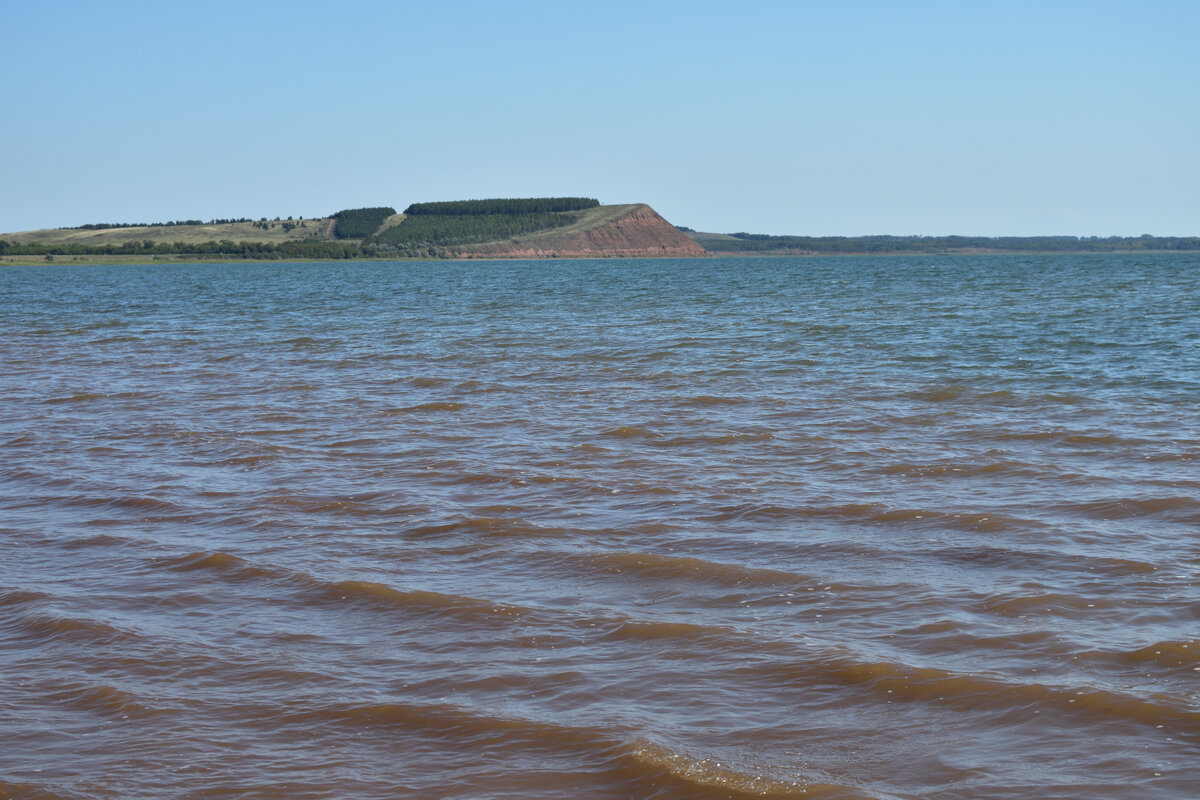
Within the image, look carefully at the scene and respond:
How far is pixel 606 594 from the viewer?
6414 mm

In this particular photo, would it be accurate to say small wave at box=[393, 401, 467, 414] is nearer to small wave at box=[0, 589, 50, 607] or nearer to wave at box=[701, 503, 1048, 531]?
wave at box=[701, 503, 1048, 531]

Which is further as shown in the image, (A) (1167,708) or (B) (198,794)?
(A) (1167,708)

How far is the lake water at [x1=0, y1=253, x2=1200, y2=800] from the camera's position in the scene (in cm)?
433

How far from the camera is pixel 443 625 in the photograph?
5.90 meters

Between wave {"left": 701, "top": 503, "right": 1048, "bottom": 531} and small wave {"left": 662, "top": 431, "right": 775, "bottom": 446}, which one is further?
small wave {"left": 662, "top": 431, "right": 775, "bottom": 446}

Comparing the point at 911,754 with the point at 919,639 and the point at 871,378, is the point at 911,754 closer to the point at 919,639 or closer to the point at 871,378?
the point at 919,639

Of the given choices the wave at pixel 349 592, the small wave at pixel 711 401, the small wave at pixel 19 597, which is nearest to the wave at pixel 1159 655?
the wave at pixel 349 592

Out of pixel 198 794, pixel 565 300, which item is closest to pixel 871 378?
pixel 198 794

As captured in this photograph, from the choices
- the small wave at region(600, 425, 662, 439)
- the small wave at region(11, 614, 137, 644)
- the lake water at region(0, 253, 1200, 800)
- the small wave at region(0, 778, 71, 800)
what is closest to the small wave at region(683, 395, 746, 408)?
the lake water at region(0, 253, 1200, 800)

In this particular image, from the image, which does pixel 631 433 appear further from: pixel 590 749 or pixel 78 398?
pixel 78 398

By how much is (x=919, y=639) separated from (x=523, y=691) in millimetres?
2126

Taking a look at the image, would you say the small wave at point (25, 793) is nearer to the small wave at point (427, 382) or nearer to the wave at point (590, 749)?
the wave at point (590, 749)

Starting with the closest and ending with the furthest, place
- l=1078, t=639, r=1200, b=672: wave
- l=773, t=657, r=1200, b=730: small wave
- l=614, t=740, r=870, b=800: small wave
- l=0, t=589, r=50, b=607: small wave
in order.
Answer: l=614, t=740, r=870, b=800: small wave
l=773, t=657, r=1200, b=730: small wave
l=1078, t=639, r=1200, b=672: wave
l=0, t=589, r=50, b=607: small wave

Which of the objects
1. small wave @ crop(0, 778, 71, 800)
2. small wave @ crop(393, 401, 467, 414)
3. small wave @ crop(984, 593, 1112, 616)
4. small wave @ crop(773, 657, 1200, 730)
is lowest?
small wave @ crop(0, 778, 71, 800)
